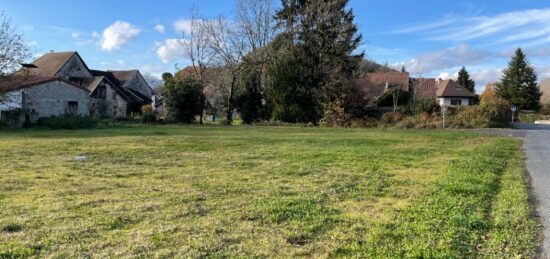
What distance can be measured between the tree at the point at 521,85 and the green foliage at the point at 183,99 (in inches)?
1783

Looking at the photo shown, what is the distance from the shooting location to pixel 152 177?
8617mm

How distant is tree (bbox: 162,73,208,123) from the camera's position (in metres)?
35.9

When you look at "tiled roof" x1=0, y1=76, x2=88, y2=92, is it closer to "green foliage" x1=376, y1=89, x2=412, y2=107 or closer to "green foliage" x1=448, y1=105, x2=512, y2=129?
"green foliage" x1=376, y1=89, x2=412, y2=107

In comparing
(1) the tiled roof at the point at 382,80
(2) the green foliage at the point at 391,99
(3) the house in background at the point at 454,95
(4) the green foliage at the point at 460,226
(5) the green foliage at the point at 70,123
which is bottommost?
(4) the green foliage at the point at 460,226

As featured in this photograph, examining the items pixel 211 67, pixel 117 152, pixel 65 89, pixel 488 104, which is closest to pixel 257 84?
pixel 211 67

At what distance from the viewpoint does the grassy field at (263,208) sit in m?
4.31

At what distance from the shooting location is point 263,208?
586 cm

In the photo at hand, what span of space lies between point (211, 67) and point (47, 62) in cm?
2255

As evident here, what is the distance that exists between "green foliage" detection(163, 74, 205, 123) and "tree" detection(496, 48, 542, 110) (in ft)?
149

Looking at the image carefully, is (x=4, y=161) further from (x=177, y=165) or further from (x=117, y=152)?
(x=177, y=165)

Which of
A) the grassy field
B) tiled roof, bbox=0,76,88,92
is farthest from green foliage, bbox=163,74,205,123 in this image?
the grassy field

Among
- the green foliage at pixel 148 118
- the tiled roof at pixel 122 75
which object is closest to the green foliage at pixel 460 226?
the green foliage at pixel 148 118

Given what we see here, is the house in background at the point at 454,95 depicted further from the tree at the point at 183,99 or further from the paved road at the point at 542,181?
the paved road at the point at 542,181

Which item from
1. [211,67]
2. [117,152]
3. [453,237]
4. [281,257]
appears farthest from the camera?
[211,67]
